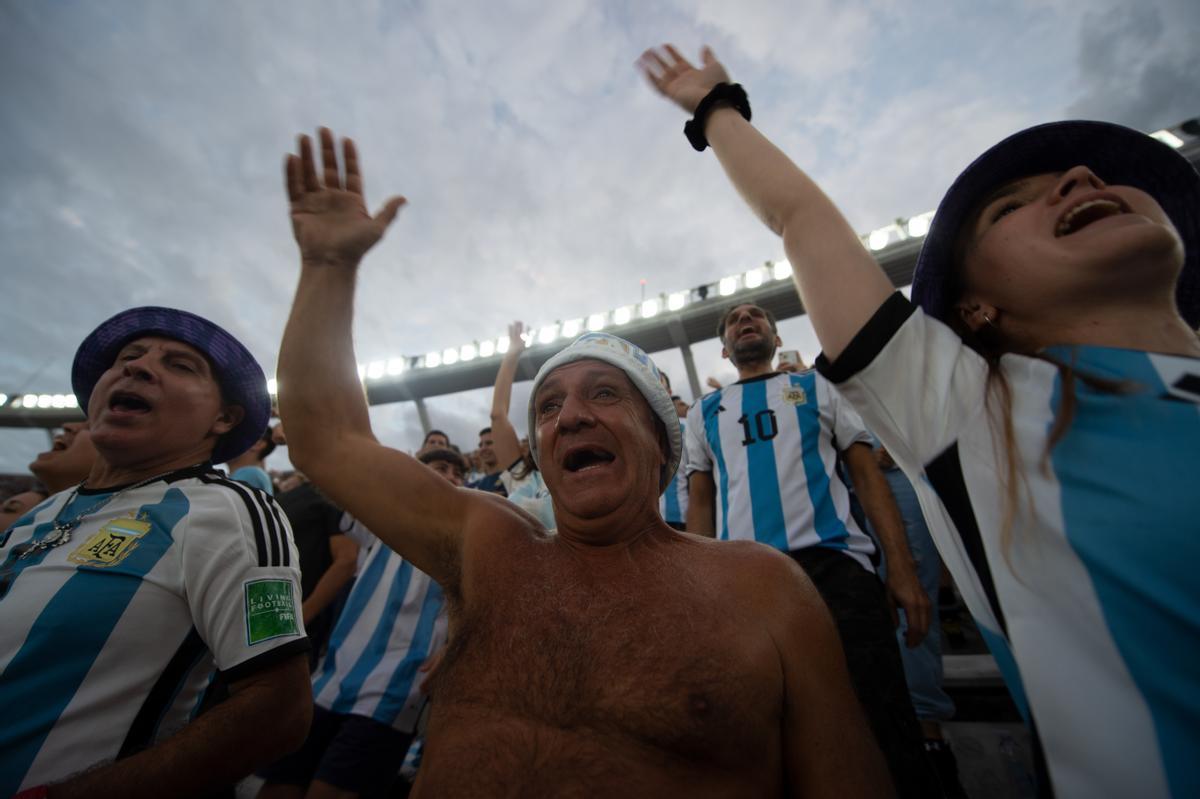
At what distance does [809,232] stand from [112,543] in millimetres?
2200

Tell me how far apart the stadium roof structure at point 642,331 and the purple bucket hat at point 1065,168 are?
1295 cm

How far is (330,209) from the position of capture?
1.73 meters

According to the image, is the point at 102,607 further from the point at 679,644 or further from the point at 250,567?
the point at 679,644

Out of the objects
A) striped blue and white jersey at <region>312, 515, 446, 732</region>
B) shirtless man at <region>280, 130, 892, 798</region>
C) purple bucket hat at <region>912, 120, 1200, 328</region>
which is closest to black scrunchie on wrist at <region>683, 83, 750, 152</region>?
purple bucket hat at <region>912, 120, 1200, 328</region>

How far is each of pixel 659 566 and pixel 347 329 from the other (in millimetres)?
1382

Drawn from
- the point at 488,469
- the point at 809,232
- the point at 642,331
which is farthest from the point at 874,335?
the point at 642,331

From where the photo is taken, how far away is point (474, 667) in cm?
129

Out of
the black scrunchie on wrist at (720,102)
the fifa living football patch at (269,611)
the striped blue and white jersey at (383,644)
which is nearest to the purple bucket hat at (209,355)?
the fifa living football patch at (269,611)

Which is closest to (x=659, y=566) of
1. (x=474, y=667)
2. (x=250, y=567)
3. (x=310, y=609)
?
(x=474, y=667)

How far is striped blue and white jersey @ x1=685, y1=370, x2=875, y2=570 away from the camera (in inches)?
93.9

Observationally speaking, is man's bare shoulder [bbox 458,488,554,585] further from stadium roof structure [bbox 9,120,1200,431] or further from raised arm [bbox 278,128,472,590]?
stadium roof structure [bbox 9,120,1200,431]

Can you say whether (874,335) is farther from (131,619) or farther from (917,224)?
(917,224)

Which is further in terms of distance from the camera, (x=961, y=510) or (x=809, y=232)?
(x=809, y=232)

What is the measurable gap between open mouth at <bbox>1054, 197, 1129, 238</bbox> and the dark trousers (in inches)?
56.7
